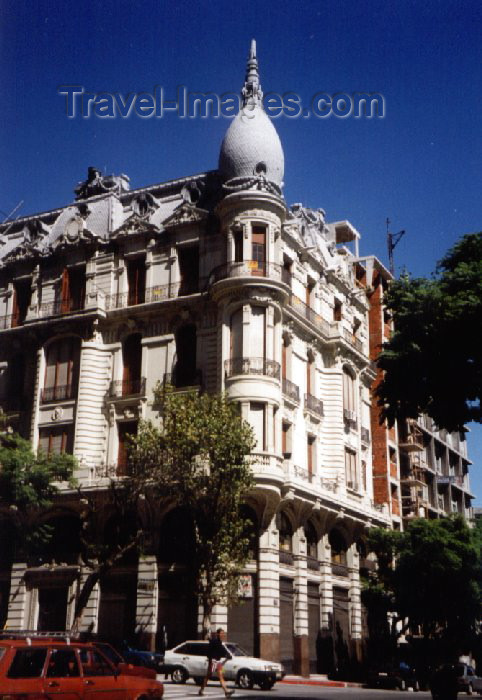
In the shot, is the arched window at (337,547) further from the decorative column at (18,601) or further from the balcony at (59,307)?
the balcony at (59,307)

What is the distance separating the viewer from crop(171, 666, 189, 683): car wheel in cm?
3036

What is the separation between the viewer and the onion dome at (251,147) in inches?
1692

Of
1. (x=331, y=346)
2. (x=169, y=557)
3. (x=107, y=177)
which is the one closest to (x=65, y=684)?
(x=169, y=557)

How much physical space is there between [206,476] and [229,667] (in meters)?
Answer: 7.22

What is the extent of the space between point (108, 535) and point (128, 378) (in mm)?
8055

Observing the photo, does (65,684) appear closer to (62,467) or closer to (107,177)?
(62,467)

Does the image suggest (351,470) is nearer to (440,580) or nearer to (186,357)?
(440,580)

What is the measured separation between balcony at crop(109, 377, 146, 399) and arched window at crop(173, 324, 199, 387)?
2.17 meters

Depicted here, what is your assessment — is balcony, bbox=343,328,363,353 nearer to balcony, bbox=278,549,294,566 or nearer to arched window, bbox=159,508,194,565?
balcony, bbox=278,549,294,566

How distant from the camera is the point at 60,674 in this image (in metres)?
15.7

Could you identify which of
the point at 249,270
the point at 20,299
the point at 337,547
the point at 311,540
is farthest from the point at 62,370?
the point at 337,547

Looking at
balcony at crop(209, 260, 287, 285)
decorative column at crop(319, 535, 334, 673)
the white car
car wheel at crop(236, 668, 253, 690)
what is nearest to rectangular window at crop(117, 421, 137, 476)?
balcony at crop(209, 260, 287, 285)

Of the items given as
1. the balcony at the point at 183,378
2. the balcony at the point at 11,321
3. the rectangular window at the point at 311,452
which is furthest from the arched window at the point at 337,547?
the balcony at the point at 11,321

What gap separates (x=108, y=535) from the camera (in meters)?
40.6
